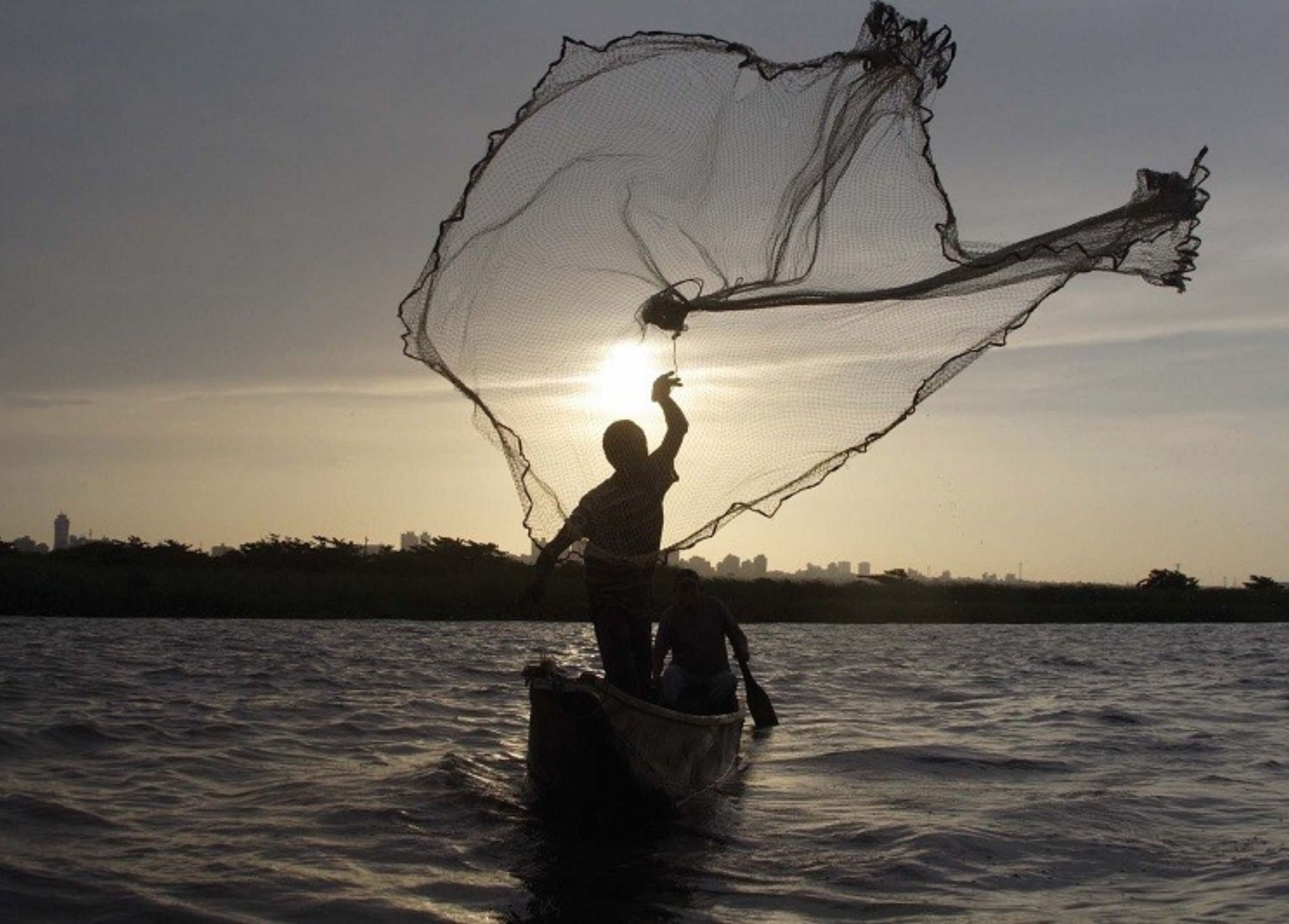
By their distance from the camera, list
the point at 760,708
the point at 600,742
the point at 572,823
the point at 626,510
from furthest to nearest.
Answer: the point at 760,708
the point at 572,823
the point at 600,742
the point at 626,510

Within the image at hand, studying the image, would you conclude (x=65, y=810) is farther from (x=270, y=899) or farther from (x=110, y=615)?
(x=110, y=615)

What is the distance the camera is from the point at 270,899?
6918 mm

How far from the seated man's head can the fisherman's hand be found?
0.25 m

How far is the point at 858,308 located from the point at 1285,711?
1307 centimetres

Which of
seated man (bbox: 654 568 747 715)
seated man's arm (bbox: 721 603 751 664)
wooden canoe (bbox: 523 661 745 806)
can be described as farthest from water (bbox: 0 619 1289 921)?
seated man's arm (bbox: 721 603 751 664)

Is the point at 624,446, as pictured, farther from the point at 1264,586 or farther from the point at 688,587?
the point at 1264,586

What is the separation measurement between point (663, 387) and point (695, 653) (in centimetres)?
375

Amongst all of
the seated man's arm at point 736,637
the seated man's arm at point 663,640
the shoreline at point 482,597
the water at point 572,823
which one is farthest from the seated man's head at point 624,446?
the shoreline at point 482,597

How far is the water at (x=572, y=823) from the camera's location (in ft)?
23.7

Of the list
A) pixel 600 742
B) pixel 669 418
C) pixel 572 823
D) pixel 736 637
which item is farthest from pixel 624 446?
pixel 736 637

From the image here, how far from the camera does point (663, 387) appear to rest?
335 inches

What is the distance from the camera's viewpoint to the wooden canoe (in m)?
8.44

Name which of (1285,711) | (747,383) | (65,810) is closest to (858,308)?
(747,383)

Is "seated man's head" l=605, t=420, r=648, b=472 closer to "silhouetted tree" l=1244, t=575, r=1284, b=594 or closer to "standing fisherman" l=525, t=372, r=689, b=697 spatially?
"standing fisherman" l=525, t=372, r=689, b=697
